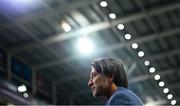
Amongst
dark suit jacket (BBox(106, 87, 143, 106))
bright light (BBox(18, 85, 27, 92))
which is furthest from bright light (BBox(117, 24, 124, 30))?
dark suit jacket (BBox(106, 87, 143, 106))

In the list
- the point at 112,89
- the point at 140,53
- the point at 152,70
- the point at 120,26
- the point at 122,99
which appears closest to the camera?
the point at 122,99

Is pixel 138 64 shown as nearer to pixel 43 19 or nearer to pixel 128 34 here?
pixel 128 34

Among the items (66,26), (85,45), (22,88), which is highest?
(66,26)

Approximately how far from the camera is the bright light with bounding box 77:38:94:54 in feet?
53.9

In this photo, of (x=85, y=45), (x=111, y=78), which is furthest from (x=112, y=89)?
(x=85, y=45)

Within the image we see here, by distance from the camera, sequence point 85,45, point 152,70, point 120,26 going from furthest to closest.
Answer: point 152,70, point 85,45, point 120,26

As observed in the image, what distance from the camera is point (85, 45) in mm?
16797

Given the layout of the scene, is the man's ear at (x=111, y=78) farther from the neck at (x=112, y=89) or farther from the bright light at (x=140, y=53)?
the bright light at (x=140, y=53)

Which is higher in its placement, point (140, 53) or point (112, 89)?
point (140, 53)

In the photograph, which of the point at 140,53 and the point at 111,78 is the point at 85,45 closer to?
the point at 140,53

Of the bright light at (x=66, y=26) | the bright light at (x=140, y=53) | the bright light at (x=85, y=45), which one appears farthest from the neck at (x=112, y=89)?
the bright light at (x=140, y=53)

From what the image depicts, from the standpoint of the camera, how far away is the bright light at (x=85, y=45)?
16.4 m

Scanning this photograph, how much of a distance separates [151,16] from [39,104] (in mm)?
6329

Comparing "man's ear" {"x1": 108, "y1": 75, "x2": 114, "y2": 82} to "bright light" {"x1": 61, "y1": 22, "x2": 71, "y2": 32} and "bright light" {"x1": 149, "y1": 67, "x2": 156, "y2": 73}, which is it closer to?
"bright light" {"x1": 61, "y1": 22, "x2": 71, "y2": 32}
